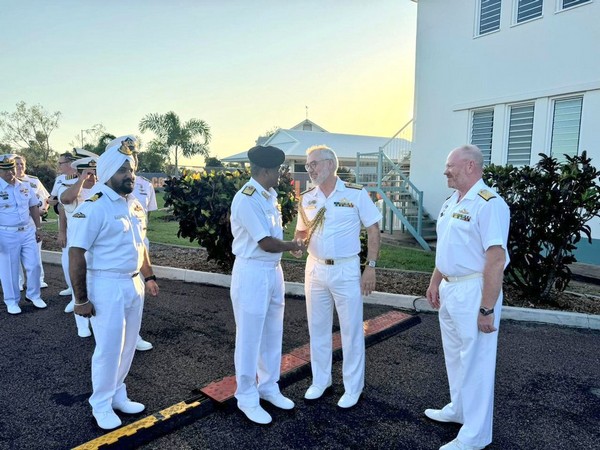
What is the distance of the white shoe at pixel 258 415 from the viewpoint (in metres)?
3.11

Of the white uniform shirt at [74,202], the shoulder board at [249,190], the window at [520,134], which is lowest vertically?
the white uniform shirt at [74,202]

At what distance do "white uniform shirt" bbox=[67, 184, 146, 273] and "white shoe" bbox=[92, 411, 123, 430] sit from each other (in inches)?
41.5

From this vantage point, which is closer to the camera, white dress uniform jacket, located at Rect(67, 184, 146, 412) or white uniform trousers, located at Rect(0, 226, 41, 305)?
white dress uniform jacket, located at Rect(67, 184, 146, 412)

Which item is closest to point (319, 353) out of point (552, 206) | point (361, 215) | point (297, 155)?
point (361, 215)

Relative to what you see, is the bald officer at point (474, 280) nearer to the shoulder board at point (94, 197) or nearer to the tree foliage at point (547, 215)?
the shoulder board at point (94, 197)

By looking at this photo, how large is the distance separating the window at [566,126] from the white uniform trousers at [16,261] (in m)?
9.66

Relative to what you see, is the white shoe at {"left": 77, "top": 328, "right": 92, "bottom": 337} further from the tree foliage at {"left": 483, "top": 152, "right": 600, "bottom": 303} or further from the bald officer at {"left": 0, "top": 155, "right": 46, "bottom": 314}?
the tree foliage at {"left": 483, "top": 152, "right": 600, "bottom": 303}

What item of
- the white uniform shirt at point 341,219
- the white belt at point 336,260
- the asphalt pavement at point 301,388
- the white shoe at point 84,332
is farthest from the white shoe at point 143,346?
the white belt at point 336,260

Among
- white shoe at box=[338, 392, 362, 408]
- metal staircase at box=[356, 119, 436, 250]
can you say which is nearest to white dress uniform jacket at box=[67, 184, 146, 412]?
white shoe at box=[338, 392, 362, 408]

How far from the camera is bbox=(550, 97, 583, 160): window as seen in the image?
873 cm

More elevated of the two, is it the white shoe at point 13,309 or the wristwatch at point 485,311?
the wristwatch at point 485,311

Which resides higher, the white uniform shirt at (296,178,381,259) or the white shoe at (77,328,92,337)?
the white uniform shirt at (296,178,381,259)

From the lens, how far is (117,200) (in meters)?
3.06

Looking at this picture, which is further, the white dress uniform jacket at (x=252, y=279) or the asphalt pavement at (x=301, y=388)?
the white dress uniform jacket at (x=252, y=279)
